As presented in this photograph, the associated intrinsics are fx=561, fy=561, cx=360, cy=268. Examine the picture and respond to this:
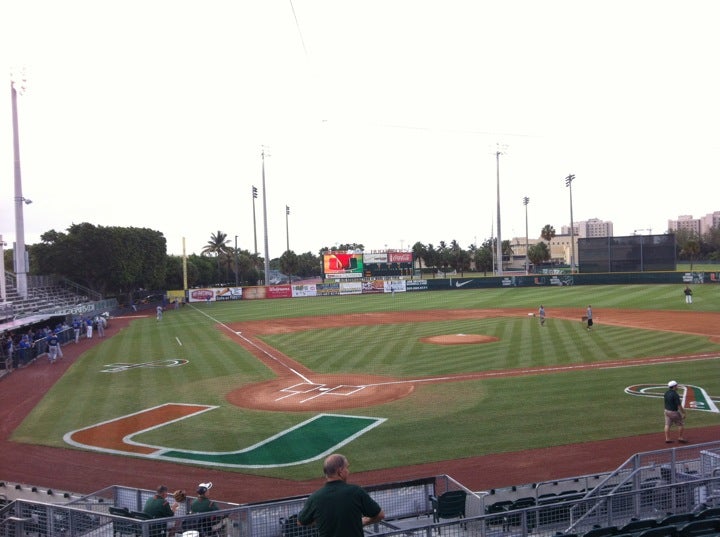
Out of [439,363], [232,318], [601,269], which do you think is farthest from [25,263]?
[601,269]

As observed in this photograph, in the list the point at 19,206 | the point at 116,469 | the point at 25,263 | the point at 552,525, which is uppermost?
the point at 19,206

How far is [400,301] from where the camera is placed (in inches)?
2505

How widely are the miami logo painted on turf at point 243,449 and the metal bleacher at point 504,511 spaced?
3999mm

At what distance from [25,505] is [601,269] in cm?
7449

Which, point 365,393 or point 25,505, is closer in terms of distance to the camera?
point 25,505

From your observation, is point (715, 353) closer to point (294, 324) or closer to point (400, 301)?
point (294, 324)

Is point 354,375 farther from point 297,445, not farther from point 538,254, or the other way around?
point 538,254

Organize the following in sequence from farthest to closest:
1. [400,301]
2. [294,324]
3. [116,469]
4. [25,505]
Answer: [400,301] < [294,324] < [116,469] < [25,505]

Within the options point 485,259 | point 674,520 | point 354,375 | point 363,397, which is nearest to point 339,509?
point 674,520

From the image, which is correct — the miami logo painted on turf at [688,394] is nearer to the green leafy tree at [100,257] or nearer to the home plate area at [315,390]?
the home plate area at [315,390]

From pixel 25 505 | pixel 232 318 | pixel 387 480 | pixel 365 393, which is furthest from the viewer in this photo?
pixel 232 318

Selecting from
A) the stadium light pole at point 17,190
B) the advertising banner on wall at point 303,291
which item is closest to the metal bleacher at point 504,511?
the stadium light pole at point 17,190

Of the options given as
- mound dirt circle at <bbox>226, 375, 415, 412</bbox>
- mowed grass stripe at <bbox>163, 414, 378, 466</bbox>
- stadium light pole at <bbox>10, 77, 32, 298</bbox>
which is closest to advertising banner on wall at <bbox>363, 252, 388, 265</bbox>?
stadium light pole at <bbox>10, 77, 32, 298</bbox>

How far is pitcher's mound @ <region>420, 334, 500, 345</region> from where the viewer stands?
3181cm
